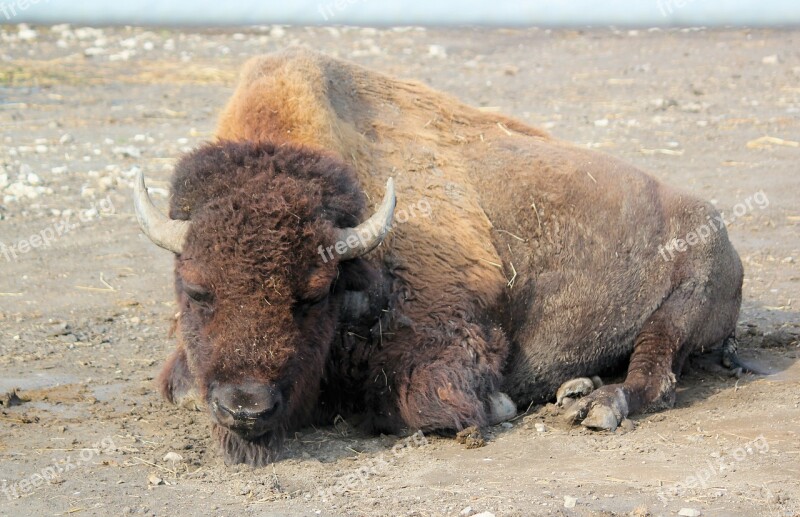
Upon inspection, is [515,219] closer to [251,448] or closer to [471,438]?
[471,438]

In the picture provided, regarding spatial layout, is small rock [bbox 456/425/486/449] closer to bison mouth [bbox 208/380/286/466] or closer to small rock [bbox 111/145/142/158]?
bison mouth [bbox 208/380/286/466]

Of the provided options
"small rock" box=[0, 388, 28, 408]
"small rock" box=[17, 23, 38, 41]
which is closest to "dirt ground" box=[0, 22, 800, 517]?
"small rock" box=[0, 388, 28, 408]

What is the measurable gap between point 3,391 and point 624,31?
65.0 feet

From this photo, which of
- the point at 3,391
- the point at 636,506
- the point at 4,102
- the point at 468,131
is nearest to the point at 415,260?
the point at 468,131

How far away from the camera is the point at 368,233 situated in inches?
219

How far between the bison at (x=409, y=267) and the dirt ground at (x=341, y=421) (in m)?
0.30

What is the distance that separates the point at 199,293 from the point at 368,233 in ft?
3.07

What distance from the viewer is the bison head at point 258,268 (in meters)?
5.10

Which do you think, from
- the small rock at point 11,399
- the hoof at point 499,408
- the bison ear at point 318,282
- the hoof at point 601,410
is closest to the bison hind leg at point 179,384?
the small rock at point 11,399

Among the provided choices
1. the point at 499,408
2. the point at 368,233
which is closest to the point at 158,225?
the point at 368,233

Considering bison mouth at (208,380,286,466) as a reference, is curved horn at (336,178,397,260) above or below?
above

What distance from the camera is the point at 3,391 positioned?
6.70 m

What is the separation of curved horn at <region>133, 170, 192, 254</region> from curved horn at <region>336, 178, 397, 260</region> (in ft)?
2.64

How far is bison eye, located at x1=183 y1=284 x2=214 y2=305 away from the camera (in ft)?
17.2
